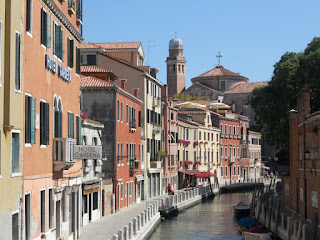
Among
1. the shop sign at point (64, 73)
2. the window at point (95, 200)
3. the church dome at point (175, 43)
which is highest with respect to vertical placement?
the church dome at point (175, 43)

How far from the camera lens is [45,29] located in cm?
1997

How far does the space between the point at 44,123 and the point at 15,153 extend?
273 centimetres

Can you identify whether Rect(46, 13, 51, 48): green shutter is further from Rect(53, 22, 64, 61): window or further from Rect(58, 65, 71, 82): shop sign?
Rect(58, 65, 71, 82): shop sign

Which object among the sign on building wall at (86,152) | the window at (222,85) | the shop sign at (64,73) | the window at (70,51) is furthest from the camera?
the window at (222,85)

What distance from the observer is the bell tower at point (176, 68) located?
14012 cm

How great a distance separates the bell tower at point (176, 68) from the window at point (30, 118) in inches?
4740

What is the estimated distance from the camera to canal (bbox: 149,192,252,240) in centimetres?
3547

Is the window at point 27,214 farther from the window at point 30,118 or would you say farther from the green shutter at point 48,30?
the green shutter at point 48,30

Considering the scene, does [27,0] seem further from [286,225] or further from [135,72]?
[135,72]

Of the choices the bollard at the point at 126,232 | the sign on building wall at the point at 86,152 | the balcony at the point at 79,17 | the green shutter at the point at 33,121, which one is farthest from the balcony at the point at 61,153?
the balcony at the point at 79,17

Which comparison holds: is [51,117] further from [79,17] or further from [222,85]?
[222,85]

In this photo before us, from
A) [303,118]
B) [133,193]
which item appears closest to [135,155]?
[133,193]

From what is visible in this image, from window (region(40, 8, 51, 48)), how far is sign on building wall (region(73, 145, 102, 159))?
3.53 m

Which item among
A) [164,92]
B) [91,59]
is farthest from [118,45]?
[164,92]
